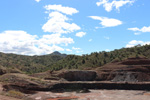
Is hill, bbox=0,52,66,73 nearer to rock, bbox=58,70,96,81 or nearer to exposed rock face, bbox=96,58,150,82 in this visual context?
rock, bbox=58,70,96,81

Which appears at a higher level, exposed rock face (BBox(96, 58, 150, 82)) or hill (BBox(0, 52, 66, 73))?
hill (BBox(0, 52, 66, 73))

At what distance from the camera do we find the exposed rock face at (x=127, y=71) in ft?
126

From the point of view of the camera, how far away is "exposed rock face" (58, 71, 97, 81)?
4172 cm

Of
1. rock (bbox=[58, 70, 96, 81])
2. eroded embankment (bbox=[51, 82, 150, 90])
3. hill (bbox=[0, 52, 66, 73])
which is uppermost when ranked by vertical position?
Answer: hill (bbox=[0, 52, 66, 73])

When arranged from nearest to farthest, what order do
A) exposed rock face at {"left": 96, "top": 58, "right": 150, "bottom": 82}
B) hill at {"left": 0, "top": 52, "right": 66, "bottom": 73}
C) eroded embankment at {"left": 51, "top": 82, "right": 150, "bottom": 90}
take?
1. eroded embankment at {"left": 51, "top": 82, "right": 150, "bottom": 90}
2. exposed rock face at {"left": 96, "top": 58, "right": 150, "bottom": 82}
3. hill at {"left": 0, "top": 52, "right": 66, "bottom": 73}

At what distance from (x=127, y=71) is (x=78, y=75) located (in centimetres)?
1073

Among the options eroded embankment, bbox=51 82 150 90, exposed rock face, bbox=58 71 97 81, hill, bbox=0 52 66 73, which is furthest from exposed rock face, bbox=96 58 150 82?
hill, bbox=0 52 66 73

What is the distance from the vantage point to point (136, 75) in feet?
126

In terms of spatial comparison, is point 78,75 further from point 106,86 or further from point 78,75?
point 106,86

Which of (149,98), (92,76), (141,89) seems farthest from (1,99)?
(92,76)

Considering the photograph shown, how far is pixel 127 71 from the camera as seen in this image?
39.9 metres

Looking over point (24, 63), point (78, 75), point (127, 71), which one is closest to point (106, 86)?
point (127, 71)

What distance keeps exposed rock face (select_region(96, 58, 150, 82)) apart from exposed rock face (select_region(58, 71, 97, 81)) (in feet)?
5.18

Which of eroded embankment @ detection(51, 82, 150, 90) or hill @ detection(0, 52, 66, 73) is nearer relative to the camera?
eroded embankment @ detection(51, 82, 150, 90)
